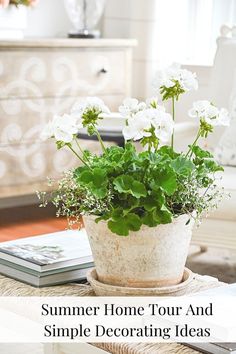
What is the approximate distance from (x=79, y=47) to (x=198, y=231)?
153cm

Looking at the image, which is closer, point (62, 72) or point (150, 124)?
point (150, 124)

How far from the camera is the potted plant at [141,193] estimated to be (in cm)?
170

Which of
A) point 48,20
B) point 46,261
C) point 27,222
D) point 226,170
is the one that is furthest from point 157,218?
point 48,20

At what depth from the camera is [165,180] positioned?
1.70 metres

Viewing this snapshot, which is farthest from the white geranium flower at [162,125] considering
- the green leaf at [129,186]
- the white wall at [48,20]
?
the white wall at [48,20]

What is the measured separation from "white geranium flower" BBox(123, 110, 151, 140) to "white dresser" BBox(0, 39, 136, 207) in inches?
88.1

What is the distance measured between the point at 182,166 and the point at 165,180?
0.08m

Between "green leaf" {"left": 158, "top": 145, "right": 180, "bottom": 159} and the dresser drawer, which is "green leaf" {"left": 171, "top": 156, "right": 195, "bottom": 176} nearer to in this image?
"green leaf" {"left": 158, "top": 145, "right": 180, "bottom": 159}

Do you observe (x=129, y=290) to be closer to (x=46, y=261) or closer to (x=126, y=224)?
(x=126, y=224)

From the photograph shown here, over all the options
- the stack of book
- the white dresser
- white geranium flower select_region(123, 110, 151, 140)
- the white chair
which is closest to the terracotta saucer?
the stack of book

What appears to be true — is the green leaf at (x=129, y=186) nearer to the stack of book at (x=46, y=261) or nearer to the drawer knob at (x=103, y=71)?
the stack of book at (x=46, y=261)

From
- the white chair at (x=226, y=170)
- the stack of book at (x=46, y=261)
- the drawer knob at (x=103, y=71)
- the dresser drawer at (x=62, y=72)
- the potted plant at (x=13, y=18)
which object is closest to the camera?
the stack of book at (x=46, y=261)

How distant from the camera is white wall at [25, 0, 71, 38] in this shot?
14.8ft

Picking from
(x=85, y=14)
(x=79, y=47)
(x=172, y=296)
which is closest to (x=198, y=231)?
(x=172, y=296)
